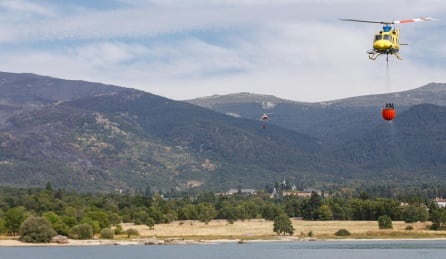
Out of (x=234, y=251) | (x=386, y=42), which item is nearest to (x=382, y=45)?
(x=386, y=42)

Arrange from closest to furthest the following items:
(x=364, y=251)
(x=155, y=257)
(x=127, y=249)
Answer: (x=155, y=257) → (x=364, y=251) → (x=127, y=249)

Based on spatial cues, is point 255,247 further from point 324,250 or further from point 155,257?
point 155,257

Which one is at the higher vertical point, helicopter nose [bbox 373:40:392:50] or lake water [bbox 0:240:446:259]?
helicopter nose [bbox 373:40:392:50]

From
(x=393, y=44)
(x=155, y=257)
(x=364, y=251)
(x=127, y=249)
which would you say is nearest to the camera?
(x=393, y=44)

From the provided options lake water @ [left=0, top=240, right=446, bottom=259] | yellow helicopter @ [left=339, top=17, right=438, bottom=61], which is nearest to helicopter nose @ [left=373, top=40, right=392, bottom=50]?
yellow helicopter @ [left=339, top=17, right=438, bottom=61]

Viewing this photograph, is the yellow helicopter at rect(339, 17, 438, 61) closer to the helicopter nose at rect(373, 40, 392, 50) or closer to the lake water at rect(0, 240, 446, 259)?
the helicopter nose at rect(373, 40, 392, 50)

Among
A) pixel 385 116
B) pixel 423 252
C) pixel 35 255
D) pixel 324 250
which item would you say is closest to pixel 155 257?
pixel 35 255

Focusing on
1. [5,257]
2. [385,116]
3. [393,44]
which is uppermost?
[393,44]

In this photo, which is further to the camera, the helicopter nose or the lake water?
the lake water

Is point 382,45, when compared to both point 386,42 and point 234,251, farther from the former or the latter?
point 234,251
